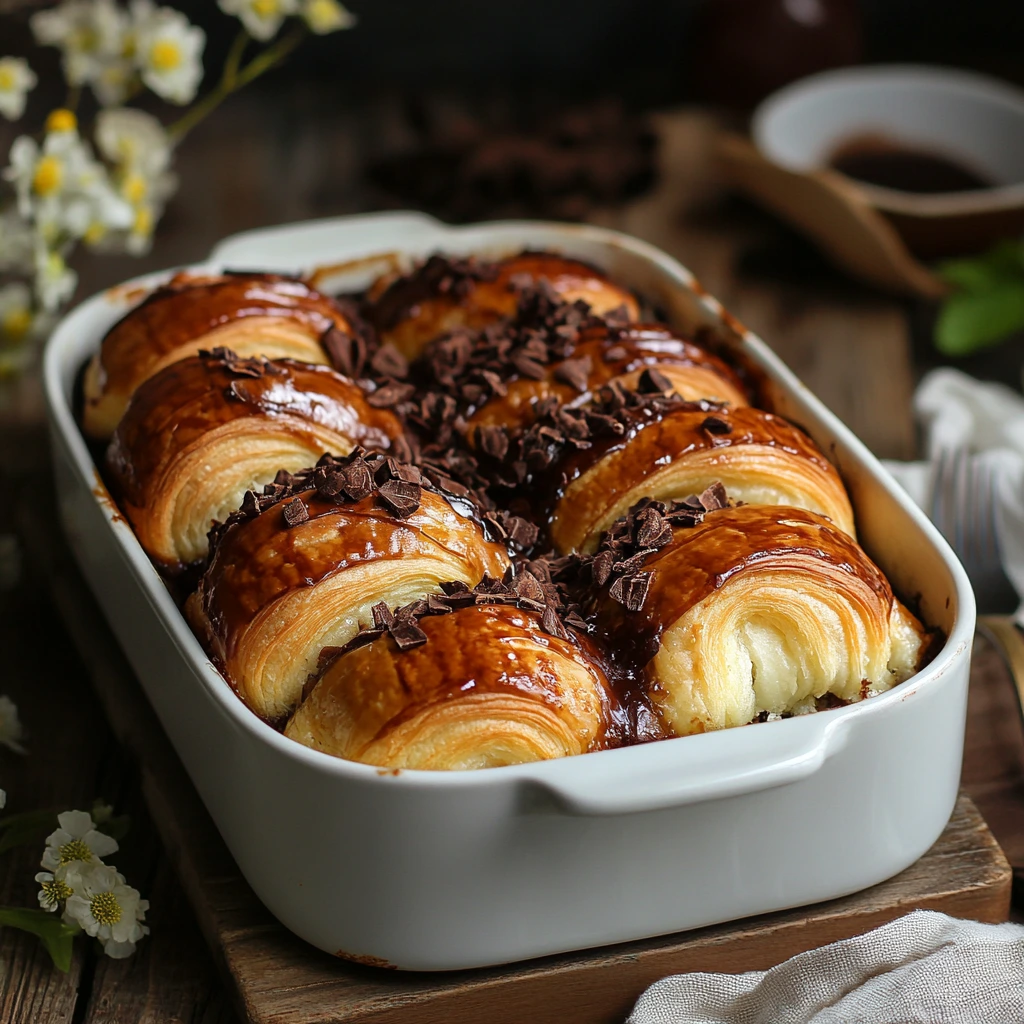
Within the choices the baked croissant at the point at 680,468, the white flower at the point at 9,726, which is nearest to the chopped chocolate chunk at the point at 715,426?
the baked croissant at the point at 680,468

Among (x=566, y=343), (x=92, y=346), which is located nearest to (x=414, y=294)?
(x=566, y=343)

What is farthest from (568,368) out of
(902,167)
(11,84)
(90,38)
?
(902,167)

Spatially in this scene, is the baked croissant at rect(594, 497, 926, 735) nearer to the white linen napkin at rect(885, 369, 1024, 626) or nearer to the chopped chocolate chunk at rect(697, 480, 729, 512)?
the chopped chocolate chunk at rect(697, 480, 729, 512)

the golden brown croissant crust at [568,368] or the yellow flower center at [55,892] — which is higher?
the golden brown croissant crust at [568,368]

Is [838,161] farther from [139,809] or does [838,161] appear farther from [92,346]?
[139,809]

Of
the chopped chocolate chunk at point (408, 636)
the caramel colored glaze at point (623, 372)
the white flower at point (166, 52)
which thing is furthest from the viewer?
the white flower at point (166, 52)

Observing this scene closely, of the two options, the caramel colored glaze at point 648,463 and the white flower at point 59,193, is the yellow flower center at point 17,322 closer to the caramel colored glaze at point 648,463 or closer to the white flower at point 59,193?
the white flower at point 59,193
